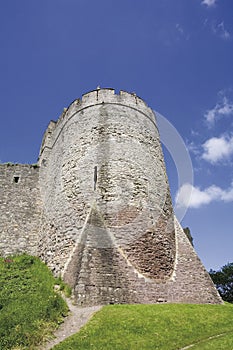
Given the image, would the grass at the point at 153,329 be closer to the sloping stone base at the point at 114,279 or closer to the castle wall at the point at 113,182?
the sloping stone base at the point at 114,279

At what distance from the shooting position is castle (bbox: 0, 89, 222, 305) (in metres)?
9.71

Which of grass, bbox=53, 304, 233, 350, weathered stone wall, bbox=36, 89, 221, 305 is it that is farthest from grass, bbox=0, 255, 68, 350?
grass, bbox=53, 304, 233, 350

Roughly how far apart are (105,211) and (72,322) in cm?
443

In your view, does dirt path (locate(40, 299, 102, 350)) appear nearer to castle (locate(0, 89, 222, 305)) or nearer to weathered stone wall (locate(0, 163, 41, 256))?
castle (locate(0, 89, 222, 305))

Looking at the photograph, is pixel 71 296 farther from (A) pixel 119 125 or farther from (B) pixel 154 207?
(A) pixel 119 125

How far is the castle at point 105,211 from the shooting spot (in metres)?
9.71

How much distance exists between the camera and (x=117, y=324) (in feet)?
23.5

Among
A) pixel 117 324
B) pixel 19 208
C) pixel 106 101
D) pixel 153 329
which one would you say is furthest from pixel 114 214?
pixel 19 208

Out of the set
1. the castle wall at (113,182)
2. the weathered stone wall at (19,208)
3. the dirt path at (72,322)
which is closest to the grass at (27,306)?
the dirt path at (72,322)

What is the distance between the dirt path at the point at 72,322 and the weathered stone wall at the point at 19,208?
682cm

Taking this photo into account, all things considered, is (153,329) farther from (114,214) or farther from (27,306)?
(114,214)

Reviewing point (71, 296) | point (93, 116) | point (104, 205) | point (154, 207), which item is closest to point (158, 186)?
point (154, 207)

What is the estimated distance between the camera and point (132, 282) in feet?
31.2

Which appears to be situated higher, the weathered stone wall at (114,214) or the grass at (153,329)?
the weathered stone wall at (114,214)
